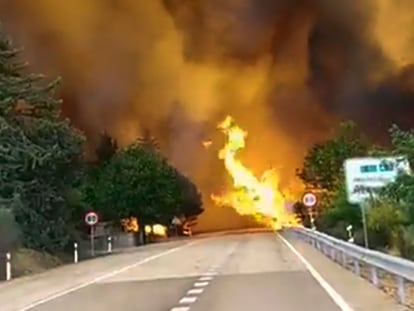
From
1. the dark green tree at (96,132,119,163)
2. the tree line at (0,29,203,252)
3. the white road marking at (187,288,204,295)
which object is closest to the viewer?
the white road marking at (187,288,204,295)

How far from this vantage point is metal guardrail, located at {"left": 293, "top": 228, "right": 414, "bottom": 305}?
1588 centimetres

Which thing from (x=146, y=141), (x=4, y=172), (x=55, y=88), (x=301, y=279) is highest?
(x=146, y=141)

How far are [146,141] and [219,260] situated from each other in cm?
8216

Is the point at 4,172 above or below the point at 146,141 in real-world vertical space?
below

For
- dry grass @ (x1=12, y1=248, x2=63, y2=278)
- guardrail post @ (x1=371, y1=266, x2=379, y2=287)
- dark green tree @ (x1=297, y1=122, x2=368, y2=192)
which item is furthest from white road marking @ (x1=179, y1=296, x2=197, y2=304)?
dark green tree @ (x1=297, y1=122, x2=368, y2=192)

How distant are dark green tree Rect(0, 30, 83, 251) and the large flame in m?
62.8

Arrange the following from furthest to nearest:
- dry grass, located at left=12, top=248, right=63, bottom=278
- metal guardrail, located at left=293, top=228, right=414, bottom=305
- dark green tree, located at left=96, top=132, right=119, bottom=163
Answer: dark green tree, located at left=96, top=132, right=119, bottom=163
dry grass, located at left=12, top=248, right=63, bottom=278
metal guardrail, located at left=293, top=228, right=414, bottom=305

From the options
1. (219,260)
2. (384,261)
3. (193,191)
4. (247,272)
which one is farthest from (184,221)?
(384,261)

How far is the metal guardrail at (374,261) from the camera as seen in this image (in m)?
15.9

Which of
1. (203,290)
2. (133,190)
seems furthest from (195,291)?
(133,190)

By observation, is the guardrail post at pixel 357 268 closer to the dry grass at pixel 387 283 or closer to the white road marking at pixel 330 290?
the dry grass at pixel 387 283

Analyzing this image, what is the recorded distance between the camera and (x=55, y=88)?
4666 centimetres

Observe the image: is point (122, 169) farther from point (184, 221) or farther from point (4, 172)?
point (4, 172)

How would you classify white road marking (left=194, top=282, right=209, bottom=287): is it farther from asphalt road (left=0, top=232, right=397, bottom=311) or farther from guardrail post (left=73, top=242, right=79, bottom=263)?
guardrail post (left=73, top=242, right=79, bottom=263)
